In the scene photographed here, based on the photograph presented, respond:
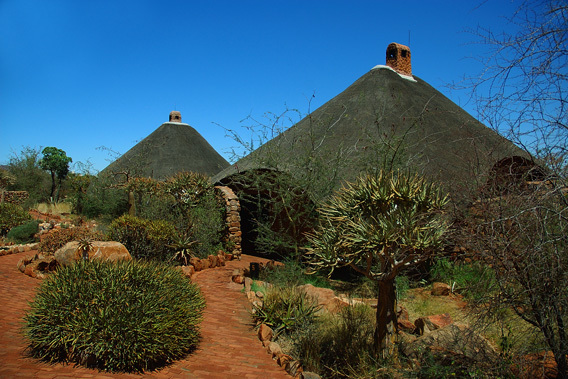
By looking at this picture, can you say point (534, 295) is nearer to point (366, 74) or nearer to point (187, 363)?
point (187, 363)

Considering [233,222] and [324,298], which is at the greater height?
[233,222]

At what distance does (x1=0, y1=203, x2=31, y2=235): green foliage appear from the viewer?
14438 millimetres

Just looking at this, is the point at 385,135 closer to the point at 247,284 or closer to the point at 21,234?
the point at 247,284

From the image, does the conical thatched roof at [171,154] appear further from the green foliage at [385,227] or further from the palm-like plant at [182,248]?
the green foliage at [385,227]

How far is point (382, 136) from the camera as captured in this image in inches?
478

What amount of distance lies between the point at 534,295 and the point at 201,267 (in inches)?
309

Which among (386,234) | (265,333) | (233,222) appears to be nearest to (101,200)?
(233,222)

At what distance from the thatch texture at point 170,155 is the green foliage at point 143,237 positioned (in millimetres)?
10834

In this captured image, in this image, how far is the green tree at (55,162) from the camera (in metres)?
24.7

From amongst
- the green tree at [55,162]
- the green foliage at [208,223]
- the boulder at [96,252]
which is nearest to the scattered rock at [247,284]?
the boulder at [96,252]

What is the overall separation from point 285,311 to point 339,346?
125 centimetres

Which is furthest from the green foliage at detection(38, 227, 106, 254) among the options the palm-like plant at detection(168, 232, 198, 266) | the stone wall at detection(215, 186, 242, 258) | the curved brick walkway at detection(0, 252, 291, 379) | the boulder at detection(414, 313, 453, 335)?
the boulder at detection(414, 313, 453, 335)

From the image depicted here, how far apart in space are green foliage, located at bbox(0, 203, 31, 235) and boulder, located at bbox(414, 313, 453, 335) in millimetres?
14028

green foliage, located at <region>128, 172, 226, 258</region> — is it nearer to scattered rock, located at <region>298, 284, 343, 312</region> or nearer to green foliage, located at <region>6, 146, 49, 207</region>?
scattered rock, located at <region>298, 284, 343, 312</region>
